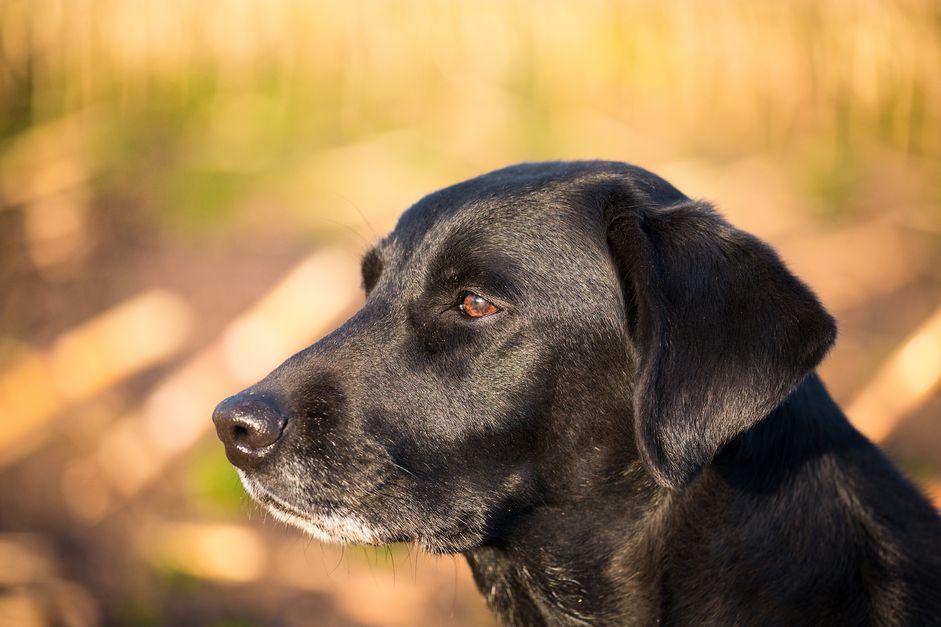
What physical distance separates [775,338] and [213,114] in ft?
27.8

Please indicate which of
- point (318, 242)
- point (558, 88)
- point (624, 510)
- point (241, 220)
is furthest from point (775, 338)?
point (558, 88)

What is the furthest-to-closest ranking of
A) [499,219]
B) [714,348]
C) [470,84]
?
[470,84] → [499,219] → [714,348]

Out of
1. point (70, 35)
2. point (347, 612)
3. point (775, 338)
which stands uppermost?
point (775, 338)

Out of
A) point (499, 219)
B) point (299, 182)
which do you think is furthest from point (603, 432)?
point (299, 182)

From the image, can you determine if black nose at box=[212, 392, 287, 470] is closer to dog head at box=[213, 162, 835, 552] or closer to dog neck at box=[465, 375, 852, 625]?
dog head at box=[213, 162, 835, 552]

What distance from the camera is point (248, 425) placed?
106 inches

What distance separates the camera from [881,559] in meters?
2.72

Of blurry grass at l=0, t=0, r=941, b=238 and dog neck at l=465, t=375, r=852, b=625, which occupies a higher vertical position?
dog neck at l=465, t=375, r=852, b=625

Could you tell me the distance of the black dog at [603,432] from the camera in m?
2.60

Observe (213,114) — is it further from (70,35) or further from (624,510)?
(624,510)

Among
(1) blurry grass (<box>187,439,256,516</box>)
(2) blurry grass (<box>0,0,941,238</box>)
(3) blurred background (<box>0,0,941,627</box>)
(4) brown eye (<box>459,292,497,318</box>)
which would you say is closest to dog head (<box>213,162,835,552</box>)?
(4) brown eye (<box>459,292,497,318</box>)

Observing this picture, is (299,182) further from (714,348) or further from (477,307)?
(714,348)

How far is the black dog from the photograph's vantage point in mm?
2602

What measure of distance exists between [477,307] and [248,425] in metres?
0.73
